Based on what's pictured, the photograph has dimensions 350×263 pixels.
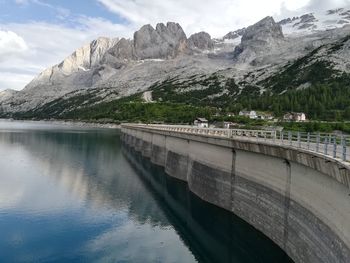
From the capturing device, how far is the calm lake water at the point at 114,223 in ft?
113

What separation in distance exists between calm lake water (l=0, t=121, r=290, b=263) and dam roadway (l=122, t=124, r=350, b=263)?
2.08 meters

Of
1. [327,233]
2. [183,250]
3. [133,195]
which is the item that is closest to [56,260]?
[183,250]

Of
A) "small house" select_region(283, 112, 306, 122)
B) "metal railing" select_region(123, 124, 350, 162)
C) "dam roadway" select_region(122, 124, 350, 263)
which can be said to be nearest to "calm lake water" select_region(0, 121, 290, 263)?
"dam roadway" select_region(122, 124, 350, 263)

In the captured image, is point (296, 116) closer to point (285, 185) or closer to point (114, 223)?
point (114, 223)

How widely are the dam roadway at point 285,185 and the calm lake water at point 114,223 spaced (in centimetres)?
208

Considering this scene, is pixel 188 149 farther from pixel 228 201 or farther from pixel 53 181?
pixel 53 181

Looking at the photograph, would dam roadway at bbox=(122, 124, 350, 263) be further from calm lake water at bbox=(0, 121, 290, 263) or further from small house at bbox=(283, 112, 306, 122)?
small house at bbox=(283, 112, 306, 122)

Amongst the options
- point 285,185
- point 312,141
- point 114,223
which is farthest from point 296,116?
point 285,185

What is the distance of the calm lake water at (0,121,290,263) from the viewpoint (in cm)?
3441

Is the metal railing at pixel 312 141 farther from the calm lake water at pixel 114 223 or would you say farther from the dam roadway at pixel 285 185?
the calm lake water at pixel 114 223

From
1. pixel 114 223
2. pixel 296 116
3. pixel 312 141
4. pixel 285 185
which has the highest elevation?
pixel 296 116

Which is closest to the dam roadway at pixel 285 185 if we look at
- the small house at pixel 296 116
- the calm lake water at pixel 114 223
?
the calm lake water at pixel 114 223

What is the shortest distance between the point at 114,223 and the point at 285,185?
64.8 ft

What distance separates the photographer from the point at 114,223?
4312cm
